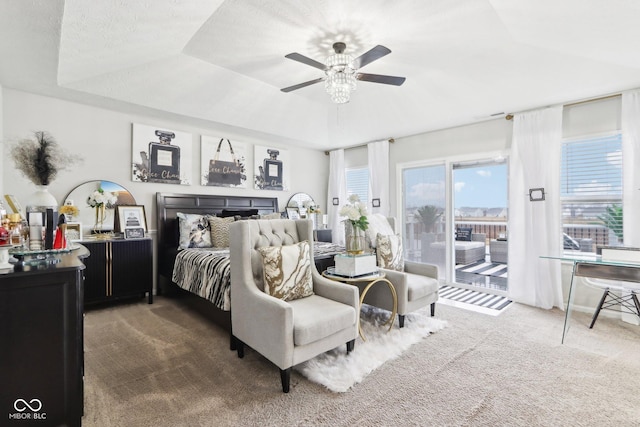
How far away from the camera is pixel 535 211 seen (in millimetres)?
3867

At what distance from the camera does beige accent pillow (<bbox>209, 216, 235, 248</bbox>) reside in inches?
164

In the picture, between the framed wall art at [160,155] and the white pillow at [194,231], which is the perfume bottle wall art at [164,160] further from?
the white pillow at [194,231]

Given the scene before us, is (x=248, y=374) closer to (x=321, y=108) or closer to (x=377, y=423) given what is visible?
(x=377, y=423)

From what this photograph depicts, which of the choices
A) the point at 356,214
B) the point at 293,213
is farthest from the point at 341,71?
the point at 293,213

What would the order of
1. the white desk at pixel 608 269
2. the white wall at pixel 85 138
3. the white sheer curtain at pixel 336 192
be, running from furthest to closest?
the white sheer curtain at pixel 336 192, the white wall at pixel 85 138, the white desk at pixel 608 269

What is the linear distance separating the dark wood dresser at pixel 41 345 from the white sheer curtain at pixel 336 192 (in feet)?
16.3

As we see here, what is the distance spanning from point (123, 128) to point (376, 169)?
4.07 meters

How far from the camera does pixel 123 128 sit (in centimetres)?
405

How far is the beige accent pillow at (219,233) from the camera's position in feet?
13.7

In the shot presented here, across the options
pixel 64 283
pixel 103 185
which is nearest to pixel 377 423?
pixel 64 283

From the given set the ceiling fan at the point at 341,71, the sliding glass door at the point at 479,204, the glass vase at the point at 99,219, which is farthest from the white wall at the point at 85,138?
the sliding glass door at the point at 479,204

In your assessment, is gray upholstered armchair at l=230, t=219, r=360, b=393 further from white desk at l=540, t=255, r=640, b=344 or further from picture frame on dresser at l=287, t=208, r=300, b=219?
picture frame on dresser at l=287, t=208, r=300, b=219

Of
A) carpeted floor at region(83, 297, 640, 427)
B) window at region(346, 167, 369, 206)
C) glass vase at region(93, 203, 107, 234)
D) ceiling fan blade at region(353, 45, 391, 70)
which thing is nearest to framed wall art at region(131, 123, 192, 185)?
glass vase at region(93, 203, 107, 234)

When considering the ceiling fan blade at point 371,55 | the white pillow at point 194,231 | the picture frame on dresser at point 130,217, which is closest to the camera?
the ceiling fan blade at point 371,55
